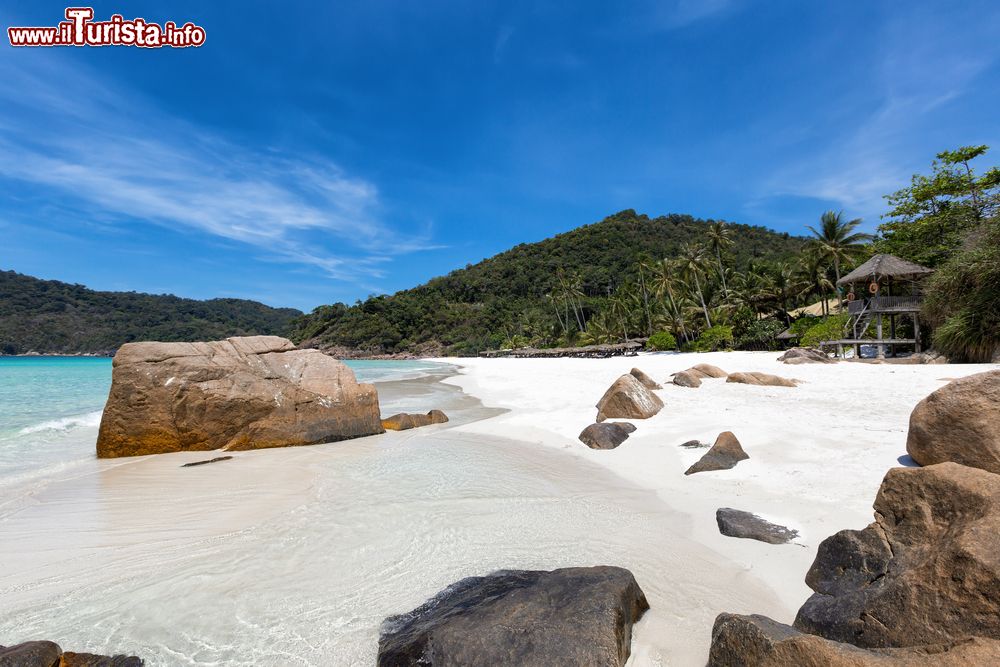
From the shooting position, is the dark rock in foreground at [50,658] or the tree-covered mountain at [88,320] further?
the tree-covered mountain at [88,320]

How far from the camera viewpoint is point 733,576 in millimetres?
3561

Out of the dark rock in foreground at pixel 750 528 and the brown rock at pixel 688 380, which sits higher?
the brown rock at pixel 688 380

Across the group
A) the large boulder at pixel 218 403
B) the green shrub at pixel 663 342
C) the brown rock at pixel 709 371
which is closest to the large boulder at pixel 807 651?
the large boulder at pixel 218 403

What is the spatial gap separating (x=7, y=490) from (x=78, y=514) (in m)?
2.41

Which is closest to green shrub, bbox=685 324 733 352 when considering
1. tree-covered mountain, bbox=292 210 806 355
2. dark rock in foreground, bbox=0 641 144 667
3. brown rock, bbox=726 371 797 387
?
brown rock, bbox=726 371 797 387

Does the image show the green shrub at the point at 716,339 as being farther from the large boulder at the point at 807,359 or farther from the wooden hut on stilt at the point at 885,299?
the large boulder at the point at 807,359

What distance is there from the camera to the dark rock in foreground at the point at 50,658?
8.33 feet

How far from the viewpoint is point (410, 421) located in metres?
11.4

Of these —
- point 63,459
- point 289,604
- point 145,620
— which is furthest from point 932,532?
point 63,459

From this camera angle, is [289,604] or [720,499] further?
[720,499]

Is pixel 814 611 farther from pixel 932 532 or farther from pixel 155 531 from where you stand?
pixel 155 531

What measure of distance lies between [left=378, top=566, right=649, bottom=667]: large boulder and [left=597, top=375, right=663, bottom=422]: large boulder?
248 inches

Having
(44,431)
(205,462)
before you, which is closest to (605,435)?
(205,462)

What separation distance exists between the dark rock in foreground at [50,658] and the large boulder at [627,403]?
312 inches
